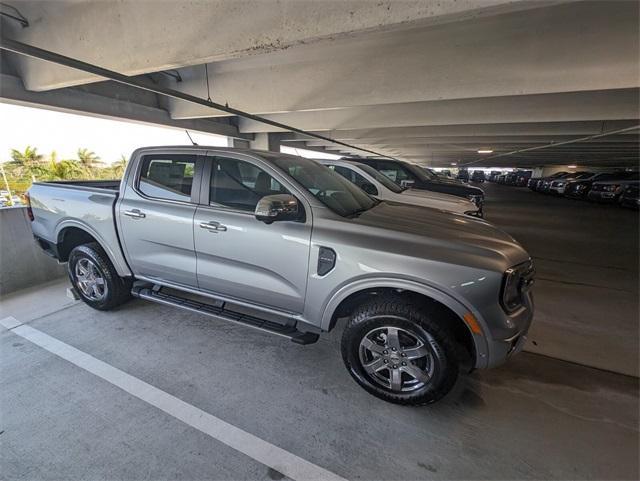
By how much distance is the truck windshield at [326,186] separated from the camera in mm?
2850

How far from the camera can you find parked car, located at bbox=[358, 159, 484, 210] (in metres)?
7.91

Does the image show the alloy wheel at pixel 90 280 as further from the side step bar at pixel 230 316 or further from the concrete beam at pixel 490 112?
the concrete beam at pixel 490 112

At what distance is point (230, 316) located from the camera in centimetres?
294

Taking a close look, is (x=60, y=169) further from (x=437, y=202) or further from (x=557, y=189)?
(x=557, y=189)

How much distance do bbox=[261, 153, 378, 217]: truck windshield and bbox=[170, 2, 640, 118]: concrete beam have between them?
164 cm

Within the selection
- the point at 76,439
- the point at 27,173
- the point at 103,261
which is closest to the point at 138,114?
the point at 103,261

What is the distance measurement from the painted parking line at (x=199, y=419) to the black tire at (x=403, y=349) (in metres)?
0.76

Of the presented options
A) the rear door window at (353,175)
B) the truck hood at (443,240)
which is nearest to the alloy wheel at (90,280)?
the truck hood at (443,240)

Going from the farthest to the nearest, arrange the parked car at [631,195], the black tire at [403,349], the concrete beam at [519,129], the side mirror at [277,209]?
1. the parked car at [631,195]
2. the concrete beam at [519,129]
3. the side mirror at [277,209]
4. the black tire at [403,349]

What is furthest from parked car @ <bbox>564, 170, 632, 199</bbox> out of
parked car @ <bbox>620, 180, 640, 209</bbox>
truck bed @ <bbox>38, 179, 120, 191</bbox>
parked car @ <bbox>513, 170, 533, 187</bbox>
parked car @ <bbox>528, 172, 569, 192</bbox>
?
truck bed @ <bbox>38, 179, 120, 191</bbox>

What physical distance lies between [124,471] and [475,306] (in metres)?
2.47

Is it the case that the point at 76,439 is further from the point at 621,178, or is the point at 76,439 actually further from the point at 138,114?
the point at 621,178

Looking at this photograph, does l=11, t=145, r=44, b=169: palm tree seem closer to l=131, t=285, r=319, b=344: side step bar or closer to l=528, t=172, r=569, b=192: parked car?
l=131, t=285, r=319, b=344: side step bar

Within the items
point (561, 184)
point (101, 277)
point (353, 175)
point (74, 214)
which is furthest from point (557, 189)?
point (74, 214)
